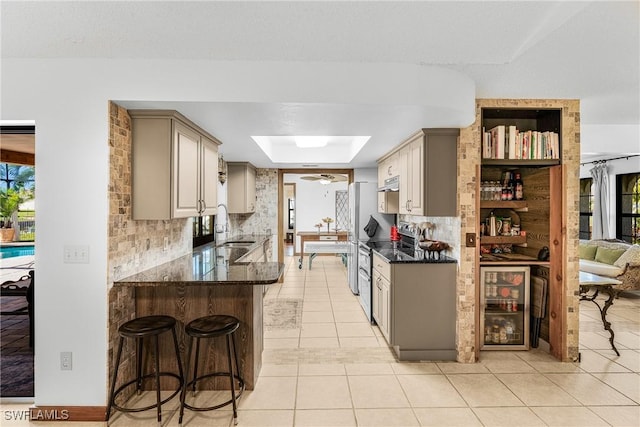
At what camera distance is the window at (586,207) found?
712cm

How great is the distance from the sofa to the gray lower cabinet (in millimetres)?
3365

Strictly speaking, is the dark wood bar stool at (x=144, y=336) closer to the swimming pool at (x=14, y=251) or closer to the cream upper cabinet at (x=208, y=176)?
the cream upper cabinet at (x=208, y=176)

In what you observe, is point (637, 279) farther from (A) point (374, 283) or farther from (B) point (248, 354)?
(B) point (248, 354)

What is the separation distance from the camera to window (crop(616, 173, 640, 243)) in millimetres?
6109

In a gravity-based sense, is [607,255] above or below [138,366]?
above

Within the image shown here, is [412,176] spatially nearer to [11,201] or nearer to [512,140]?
[512,140]

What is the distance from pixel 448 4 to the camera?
167 centimetres

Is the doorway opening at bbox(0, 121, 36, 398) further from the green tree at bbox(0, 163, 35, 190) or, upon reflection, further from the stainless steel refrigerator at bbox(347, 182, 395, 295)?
the stainless steel refrigerator at bbox(347, 182, 395, 295)

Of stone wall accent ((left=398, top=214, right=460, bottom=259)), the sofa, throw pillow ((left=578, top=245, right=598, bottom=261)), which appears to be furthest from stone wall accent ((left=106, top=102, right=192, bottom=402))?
throw pillow ((left=578, top=245, right=598, bottom=261))

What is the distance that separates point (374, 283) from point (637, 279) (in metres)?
4.32

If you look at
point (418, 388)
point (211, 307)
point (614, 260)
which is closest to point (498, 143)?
point (418, 388)

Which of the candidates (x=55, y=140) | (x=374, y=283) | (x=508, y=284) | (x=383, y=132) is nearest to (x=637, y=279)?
(x=508, y=284)

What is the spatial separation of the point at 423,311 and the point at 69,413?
2.83 m

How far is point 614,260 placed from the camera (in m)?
5.41
